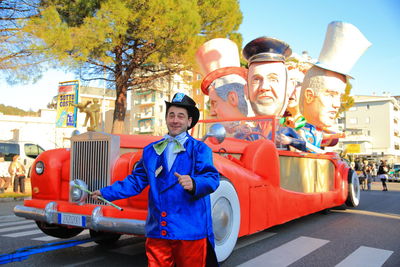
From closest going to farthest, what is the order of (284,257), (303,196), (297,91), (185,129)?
(185,129) → (284,257) → (303,196) → (297,91)

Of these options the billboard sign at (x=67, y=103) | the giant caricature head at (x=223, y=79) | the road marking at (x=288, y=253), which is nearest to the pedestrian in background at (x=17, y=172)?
the billboard sign at (x=67, y=103)

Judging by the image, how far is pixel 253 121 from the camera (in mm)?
5969

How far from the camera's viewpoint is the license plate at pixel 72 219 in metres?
3.33

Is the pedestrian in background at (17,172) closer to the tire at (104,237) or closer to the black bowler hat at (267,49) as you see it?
the tire at (104,237)

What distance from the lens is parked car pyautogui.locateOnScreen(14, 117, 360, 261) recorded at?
11.1ft

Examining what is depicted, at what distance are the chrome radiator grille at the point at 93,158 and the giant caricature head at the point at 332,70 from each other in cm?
596

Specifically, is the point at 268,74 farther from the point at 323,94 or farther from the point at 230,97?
the point at 230,97

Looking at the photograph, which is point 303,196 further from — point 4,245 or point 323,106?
point 4,245

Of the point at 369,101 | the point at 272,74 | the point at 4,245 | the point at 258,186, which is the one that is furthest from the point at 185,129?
the point at 369,101

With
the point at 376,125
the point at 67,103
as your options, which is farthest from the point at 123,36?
the point at 376,125

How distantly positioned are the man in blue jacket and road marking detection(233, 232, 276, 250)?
243 cm

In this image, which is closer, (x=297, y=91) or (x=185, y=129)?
(x=185, y=129)

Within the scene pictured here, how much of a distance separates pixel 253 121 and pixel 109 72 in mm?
10423

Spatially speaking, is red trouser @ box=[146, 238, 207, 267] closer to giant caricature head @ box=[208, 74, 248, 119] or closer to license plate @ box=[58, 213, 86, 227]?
license plate @ box=[58, 213, 86, 227]
